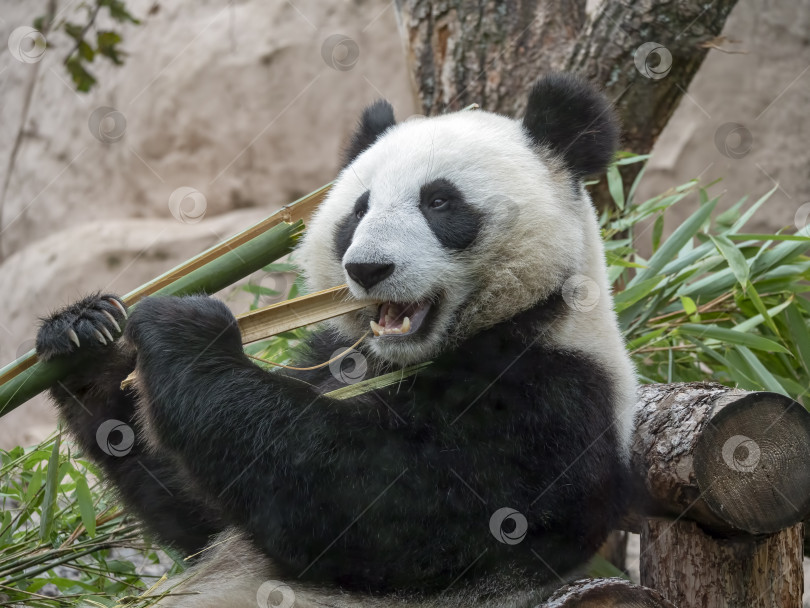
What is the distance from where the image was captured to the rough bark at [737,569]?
244 centimetres

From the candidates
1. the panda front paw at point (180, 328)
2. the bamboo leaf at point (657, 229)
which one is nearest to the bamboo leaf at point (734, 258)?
the bamboo leaf at point (657, 229)

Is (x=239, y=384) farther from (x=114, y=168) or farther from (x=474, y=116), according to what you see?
(x=114, y=168)

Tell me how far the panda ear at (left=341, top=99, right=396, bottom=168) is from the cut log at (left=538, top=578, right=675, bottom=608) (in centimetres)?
165

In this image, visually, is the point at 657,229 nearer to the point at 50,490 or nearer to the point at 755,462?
the point at 755,462

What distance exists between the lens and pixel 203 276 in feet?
7.82

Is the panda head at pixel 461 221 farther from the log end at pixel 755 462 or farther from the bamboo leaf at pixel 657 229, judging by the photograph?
the bamboo leaf at pixel 657 229

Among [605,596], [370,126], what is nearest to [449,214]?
[370,126]

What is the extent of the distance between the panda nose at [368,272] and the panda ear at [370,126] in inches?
33.8

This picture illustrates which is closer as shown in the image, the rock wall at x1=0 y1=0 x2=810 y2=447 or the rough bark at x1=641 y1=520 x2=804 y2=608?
the rough bark at x1=641 y1=520 x2=804 y2=608

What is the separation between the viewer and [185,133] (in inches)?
353

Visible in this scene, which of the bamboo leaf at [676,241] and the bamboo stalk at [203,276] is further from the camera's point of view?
the bamboo leaf at [676,241]

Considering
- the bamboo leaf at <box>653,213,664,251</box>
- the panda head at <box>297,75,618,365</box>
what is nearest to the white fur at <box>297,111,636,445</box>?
the panda head at <box>297,75,618,365</box>

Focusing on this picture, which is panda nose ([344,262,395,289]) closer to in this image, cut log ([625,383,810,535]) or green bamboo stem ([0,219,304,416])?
green bamboo stem ([0,219,304,416])

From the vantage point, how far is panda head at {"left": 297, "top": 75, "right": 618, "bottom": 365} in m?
2.29
